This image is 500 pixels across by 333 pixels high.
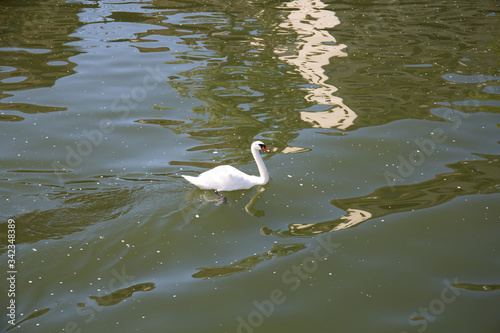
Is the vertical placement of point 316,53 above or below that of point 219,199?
above

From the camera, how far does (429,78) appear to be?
1325 centimetres

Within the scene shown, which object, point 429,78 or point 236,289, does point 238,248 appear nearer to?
point 236,289

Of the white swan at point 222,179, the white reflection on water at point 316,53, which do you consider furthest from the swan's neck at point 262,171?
the white reflection on water at point 316,53

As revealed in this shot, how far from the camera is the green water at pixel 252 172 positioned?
22.3ft

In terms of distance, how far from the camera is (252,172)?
31.8ft

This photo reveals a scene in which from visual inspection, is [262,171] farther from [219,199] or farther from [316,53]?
[316,53]

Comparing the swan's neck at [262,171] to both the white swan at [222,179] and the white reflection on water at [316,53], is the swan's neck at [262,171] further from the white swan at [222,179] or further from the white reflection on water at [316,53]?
the white reflection on water at [316,53]

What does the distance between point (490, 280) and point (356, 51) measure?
29.5 feet

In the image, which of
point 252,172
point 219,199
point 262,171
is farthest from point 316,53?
point 219,199

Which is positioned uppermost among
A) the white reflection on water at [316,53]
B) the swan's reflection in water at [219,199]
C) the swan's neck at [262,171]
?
the white reflection on water at [316,53]

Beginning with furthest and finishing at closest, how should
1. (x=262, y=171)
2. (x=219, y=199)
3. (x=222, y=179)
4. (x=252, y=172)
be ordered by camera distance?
(x=252, y=172) < (x=262, y=171) < (x=219, y=199) < (x=222, y=179)

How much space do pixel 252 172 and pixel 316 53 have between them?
6.28 meters

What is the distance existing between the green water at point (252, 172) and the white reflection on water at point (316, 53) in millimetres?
80

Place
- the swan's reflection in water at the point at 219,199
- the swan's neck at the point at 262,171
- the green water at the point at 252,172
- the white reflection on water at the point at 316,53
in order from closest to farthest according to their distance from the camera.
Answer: the green water at the point at 252,172 → the swan's reflection in water at the point at 219,199 → the swan's neck at the point at 262,171 → the white reflection on water at the point at 316,53
